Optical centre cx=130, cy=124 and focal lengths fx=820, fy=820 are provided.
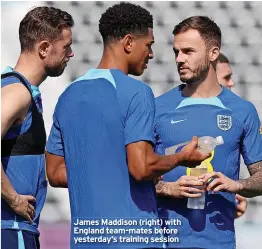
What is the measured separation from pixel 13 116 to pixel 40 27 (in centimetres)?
50

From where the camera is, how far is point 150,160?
3.15m

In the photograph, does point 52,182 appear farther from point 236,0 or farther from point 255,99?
point 236,0

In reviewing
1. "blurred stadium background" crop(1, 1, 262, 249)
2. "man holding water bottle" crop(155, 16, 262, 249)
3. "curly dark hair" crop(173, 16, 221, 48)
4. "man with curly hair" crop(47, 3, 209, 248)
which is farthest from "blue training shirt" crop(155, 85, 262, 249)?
"blurred stadium background" crop(1, 1, 262, 249)

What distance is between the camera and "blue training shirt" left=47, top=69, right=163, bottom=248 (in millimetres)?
3215

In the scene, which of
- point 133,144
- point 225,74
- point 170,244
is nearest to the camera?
point 133,144

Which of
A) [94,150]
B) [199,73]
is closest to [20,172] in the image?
[94,150]

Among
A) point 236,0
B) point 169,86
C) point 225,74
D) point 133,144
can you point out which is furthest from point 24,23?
point 236,0

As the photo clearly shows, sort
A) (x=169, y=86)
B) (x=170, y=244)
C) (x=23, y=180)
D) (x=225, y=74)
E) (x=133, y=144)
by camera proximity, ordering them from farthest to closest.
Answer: (x=169, y=86) → (x=225, y=74) → (x=170, y=244) → (x=23, y=180) → (x=133, y=144)

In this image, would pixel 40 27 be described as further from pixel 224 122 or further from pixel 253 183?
pixel 253 183

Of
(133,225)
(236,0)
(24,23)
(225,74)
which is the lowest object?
(133,225)

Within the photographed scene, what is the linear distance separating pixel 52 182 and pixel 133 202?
0.45m

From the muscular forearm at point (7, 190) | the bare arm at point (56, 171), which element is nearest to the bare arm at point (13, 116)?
the muscular forearm at point (7, 190)

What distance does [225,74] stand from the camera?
5609mm

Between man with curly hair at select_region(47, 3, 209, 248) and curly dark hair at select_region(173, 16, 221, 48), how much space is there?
621mm
